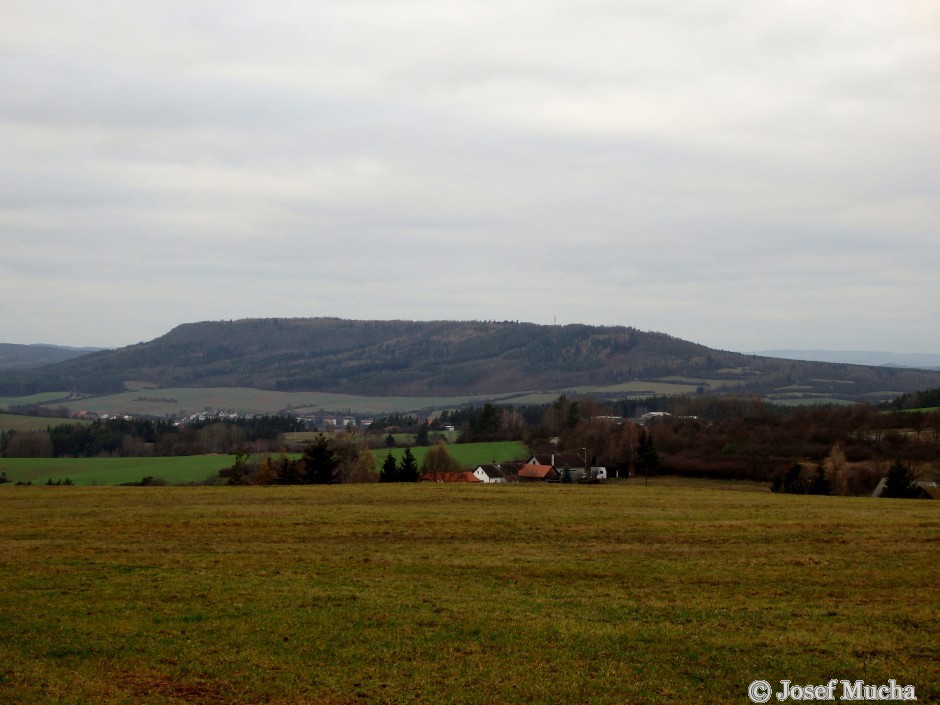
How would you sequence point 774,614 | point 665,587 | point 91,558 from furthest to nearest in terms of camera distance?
point 91,558 → point 665,587 → point 774,614

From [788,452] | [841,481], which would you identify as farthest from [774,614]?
[788,452]

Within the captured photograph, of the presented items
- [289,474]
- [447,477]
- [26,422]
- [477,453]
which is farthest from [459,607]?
[26,422]

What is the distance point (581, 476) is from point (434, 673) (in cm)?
7057

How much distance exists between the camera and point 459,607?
17141mm

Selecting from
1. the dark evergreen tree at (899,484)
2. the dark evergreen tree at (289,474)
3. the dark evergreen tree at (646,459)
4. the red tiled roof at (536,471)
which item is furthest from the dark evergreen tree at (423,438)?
the dark evergreen tree at (899,484)

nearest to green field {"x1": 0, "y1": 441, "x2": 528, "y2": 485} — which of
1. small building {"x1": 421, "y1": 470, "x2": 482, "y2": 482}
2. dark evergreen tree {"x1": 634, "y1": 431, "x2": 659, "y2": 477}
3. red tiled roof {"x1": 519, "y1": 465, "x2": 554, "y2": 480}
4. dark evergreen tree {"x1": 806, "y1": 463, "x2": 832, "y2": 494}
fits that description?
red tiled roof {"x1": 519, "y1": 465, "x2": 554, "y2": 480}

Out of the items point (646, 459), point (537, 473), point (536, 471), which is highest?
point (646, 459)

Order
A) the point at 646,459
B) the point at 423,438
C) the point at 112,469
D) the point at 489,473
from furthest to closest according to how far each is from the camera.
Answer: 1. the point at 423,438
2. the point at 489,473
3. the point at 112,469
4. the point at 646,459

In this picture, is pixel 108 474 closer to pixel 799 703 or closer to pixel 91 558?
pixel 91 558

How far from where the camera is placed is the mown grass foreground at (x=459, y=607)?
1267 cm

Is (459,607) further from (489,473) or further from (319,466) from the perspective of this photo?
Result: (489,473)

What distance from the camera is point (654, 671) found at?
42.7 ft

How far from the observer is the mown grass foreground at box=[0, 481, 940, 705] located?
41.6 feet

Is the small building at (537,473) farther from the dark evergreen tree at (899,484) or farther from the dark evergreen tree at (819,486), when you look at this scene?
the dark evergreen tree at (899,484)
